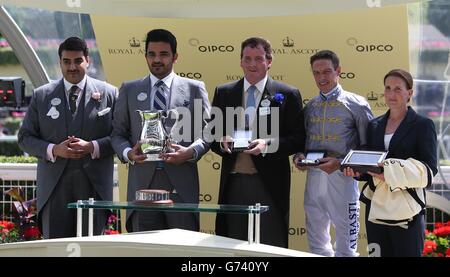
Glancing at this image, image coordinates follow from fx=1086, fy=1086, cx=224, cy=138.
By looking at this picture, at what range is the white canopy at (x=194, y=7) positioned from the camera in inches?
314

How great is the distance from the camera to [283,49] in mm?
8227

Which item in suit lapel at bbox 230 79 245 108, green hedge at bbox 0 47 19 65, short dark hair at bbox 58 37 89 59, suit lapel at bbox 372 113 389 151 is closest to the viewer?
suit lapel at bbox 372 113 389 151

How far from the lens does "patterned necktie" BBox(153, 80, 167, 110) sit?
734 cm

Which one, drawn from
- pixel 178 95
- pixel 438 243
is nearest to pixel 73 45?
pixel 178 95

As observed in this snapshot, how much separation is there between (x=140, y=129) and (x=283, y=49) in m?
1.48

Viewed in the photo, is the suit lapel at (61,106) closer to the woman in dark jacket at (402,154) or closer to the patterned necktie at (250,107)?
the patterned necktie at (250,107)

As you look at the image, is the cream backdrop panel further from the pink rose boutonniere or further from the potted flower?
the pink rose boutonniere

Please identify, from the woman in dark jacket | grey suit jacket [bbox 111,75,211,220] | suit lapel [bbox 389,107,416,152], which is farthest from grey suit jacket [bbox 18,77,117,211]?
suit lapel [bbox 389,107,416,152]

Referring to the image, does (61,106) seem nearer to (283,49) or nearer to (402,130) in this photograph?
(283,49)

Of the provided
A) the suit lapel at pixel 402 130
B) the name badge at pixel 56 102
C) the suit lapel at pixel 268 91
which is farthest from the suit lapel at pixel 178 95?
the suit lapel at pixel 402 130

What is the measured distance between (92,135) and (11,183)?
8.30ft

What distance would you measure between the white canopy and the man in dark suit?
0.85 metres

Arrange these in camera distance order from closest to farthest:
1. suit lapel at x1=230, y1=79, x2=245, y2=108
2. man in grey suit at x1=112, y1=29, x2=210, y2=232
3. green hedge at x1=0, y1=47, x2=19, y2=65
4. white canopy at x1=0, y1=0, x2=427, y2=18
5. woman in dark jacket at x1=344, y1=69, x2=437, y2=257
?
woman in dark jacket at x1=344, y1=69, x2=437, y2=257, man in grey suit at x1=112, y1=29, x2=210, y2=232, suit lapel at x1=230, y1=79, x2=245, y2=108, white canopy at x1=0, y1=0, x2=427, y2=18, green hedge at x1=0, y1=47, x2=19, y2=65

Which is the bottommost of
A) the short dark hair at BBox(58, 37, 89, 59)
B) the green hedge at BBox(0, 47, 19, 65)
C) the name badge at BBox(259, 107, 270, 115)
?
the name badge at BBox(259, 107, 270, 115)
